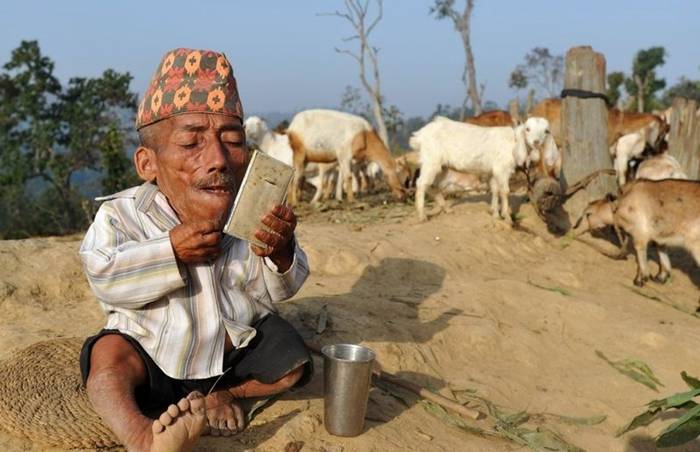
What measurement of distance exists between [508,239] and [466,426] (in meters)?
4.62

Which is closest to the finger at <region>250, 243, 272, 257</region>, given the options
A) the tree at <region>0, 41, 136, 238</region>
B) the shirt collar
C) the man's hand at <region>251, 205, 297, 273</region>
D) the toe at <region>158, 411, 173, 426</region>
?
the man's hand at <region>251, 205, 297, 273</region>

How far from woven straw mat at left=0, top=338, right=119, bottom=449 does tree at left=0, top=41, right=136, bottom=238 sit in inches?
579

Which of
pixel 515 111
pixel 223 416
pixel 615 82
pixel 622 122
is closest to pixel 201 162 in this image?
pixel 223 416

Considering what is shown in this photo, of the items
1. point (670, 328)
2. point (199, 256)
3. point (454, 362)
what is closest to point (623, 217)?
point (670, 328)

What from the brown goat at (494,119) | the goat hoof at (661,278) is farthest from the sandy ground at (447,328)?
the brown goat at (494,119)

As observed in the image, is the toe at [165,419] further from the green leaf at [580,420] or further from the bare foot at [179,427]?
the green leaf at [580,420]

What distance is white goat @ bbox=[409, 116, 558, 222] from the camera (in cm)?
820

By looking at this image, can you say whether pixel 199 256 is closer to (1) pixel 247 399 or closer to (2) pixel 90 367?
(2) pixel 90 367

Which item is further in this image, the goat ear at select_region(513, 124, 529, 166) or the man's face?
the goat ear at select_region(513, 124, 529, 166)

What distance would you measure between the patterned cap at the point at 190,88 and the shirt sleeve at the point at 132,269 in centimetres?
51

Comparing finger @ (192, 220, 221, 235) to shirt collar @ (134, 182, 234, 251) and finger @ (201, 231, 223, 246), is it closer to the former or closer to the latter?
finger @ (201, 231, 223, 246)

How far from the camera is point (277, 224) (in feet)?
8.40

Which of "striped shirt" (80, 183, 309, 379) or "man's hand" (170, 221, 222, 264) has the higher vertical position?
"man's hand" (170, 221, 222, 264)

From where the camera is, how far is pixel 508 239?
7.67 metres
